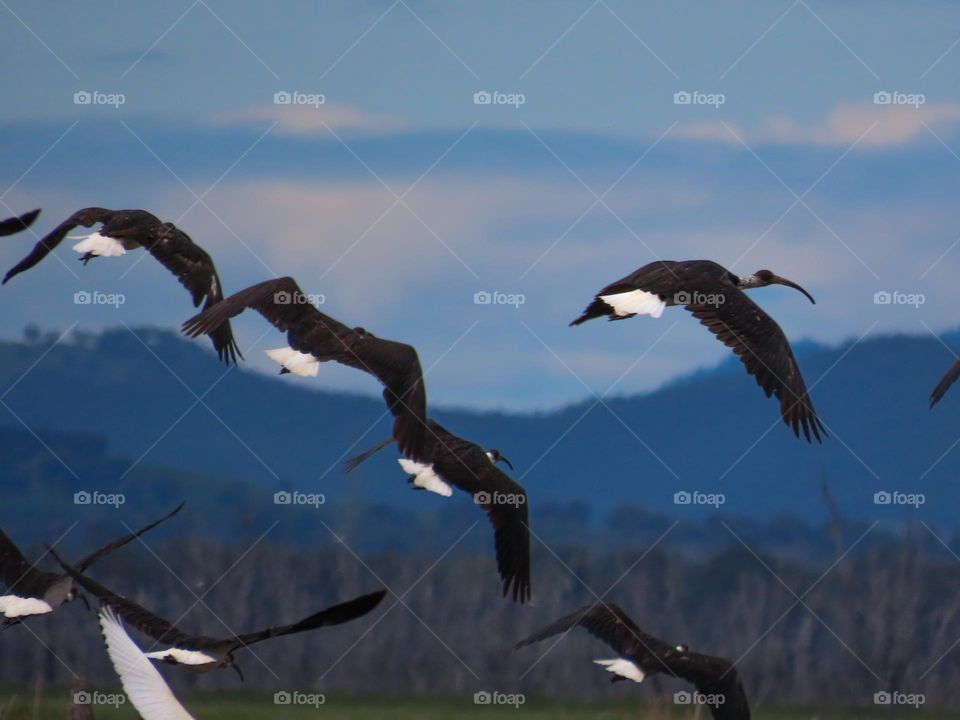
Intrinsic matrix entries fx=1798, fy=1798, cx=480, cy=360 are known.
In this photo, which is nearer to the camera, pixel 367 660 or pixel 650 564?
pixel 367 660

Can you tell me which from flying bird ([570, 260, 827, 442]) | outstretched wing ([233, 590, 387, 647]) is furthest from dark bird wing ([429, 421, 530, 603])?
outstretched wing ([233, 590, 387, 647])

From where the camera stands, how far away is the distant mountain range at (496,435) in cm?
3488

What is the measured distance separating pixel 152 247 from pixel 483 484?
3.94 m

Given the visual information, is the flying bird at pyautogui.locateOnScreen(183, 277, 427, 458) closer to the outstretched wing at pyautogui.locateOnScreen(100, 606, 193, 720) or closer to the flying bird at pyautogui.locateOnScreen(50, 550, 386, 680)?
the flying bird at pyautogui.locateOnScreen(50, 550, 386, 680)

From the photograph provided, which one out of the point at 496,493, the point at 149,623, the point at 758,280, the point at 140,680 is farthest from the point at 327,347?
the point at 758,280

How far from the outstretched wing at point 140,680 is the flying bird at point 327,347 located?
257 centimetres

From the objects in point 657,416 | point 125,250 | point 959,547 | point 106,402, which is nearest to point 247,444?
point 106,402

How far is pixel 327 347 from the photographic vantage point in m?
15.5

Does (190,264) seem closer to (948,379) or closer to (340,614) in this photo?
(340,614)

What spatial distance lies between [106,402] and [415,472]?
72.4 feet

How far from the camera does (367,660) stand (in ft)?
84.3

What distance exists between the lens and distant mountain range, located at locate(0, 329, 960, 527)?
34.9m

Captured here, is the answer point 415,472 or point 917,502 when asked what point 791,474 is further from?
point 415,472

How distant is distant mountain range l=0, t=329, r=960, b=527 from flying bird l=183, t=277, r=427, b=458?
17.4 meters
